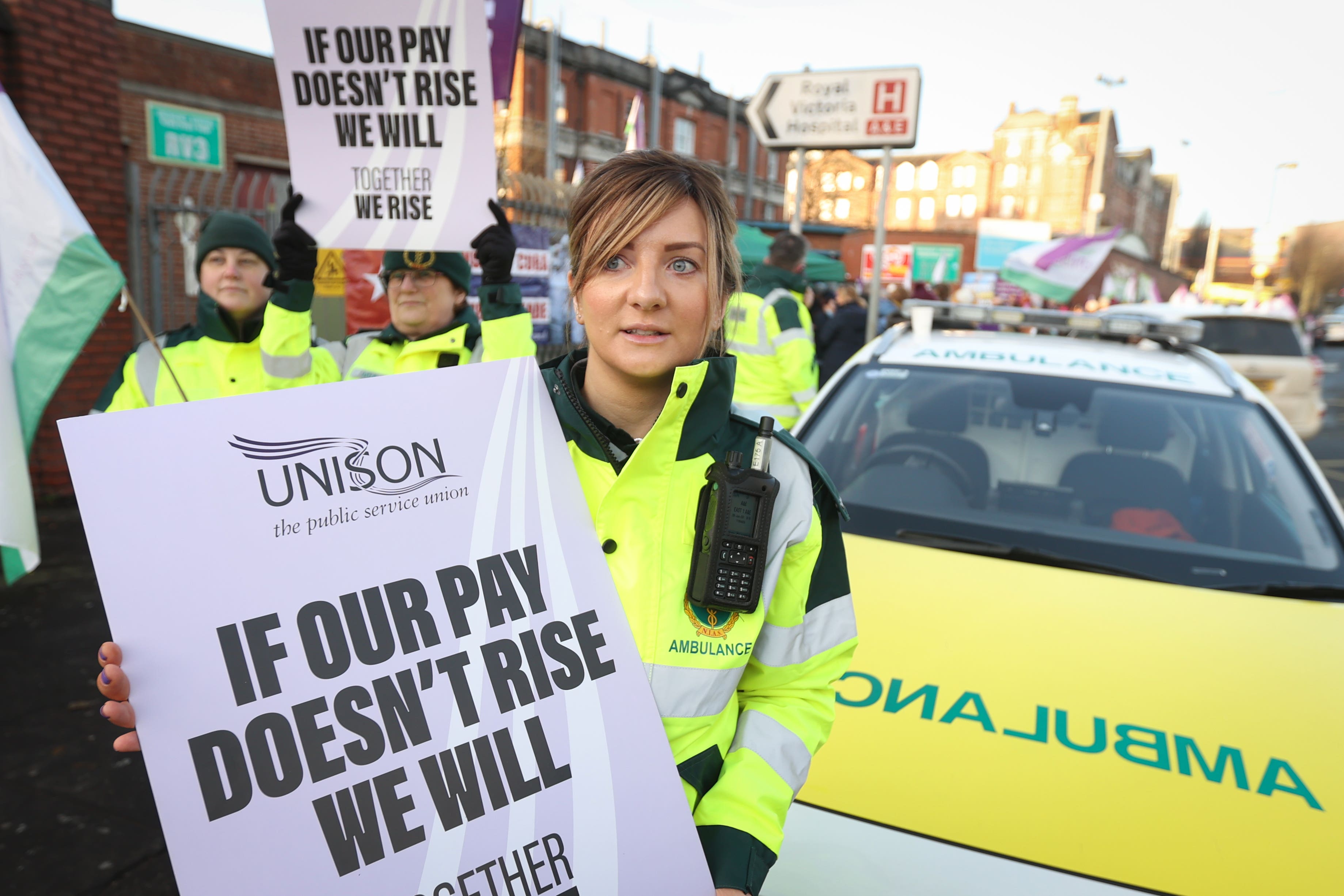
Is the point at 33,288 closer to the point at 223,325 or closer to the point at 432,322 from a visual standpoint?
the point at 223,325

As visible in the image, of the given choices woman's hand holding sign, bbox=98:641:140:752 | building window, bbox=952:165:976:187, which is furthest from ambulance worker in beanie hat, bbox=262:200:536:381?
building window, bbox=952:165:976:187

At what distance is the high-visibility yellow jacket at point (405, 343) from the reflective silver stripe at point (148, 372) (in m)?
0.39

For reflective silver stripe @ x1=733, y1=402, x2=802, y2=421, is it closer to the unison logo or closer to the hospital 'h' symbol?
the hospital 'h' symbol

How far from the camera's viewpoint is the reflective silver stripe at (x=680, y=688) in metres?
1.25

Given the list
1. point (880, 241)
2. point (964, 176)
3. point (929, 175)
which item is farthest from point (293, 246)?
point (929, 175)

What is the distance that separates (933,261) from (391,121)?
32877mm

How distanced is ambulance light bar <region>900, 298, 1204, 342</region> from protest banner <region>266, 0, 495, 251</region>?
6.59 feet

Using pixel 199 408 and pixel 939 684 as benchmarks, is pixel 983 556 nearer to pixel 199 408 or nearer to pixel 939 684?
pixel 939 684

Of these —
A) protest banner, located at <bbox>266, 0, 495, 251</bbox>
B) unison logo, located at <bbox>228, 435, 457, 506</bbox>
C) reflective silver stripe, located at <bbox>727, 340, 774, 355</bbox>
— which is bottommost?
reflective silver stripe, located at <bbox>727, 340, 774, 355</bbox>

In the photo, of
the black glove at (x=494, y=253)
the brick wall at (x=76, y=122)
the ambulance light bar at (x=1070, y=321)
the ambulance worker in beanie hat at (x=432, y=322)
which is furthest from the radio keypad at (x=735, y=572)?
the brick wall at (x=76, y=122)

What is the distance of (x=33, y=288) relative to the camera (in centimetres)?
207

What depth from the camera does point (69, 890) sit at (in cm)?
256

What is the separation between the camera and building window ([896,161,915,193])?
7188 centimetres

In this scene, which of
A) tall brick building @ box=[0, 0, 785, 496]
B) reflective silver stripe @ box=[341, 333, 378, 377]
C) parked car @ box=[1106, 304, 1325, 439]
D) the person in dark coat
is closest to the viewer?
reflective silver stripe @ box=[341, 333, 378, 377]
